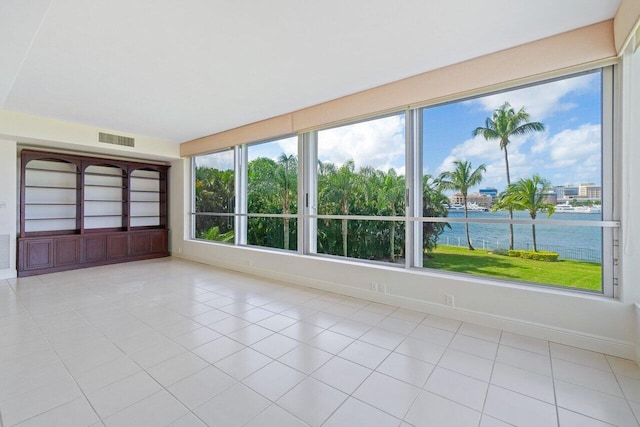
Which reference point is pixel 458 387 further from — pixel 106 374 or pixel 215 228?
pixel 215 228

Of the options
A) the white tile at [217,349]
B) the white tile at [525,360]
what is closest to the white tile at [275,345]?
the white tile at [217,349]

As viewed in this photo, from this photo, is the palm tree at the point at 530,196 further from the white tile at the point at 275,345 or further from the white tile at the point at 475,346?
the white tile at the point at 275,345

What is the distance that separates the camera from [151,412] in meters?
1.72

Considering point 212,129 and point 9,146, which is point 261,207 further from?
point 9,146

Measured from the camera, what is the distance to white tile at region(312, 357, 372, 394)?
6.54 ft

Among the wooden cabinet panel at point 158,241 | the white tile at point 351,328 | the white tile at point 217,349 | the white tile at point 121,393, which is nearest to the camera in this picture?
the white tile at point 121,393

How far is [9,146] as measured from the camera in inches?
191

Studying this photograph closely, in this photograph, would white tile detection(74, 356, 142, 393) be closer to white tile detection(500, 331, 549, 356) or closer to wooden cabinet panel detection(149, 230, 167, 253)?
white tile detection(500, 331, 549, 356)

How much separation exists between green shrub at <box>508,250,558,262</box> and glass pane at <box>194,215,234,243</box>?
489cm

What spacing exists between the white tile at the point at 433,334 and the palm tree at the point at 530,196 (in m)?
1.30

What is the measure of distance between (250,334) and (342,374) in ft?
3.55

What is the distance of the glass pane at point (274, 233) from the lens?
16.1 ft

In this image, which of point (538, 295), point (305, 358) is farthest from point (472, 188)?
point (305, 358)

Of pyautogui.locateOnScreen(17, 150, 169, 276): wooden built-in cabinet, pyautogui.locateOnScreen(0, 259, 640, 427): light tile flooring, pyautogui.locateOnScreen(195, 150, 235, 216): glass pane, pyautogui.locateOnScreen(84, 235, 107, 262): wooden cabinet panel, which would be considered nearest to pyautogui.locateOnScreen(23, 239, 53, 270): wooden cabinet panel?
pyautogui.locateOnScreen(17, 150, 169, 276): wooden built-in cabinet
